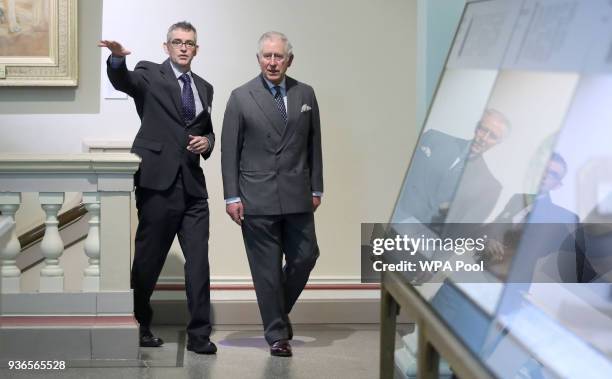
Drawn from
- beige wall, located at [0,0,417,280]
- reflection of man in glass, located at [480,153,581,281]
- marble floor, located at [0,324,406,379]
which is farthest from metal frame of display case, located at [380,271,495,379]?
beige wall, located at [0,0,417,280]

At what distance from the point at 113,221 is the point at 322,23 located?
2.27m

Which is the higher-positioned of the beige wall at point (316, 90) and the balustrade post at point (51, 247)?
the beige wall at point (316, 90)

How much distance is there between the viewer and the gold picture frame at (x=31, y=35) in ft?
23.5

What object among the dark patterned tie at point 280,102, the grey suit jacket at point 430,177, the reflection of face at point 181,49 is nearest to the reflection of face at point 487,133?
the grey suit jacket at point 430,177

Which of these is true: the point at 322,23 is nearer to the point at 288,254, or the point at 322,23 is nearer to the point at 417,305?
the point at 288,254

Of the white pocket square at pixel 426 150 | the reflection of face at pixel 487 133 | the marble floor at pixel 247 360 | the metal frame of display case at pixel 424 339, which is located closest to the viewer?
the metal frame of display case at pixel 424 339

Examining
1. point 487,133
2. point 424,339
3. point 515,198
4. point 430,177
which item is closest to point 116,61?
point 430,177

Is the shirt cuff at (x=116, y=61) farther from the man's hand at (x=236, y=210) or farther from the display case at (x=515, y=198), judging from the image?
the display case at (x=515, y=198)

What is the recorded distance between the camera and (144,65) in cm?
611

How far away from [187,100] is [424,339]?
13.9 feet

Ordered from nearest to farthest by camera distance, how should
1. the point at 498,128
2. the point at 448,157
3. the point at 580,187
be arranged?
the point at 580,187, the point at 498,128, the point at 448,157

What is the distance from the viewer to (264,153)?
608 centimetres

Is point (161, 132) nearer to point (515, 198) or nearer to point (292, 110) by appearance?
point (292, 110)

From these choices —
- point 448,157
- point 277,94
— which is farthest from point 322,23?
point 448,157
